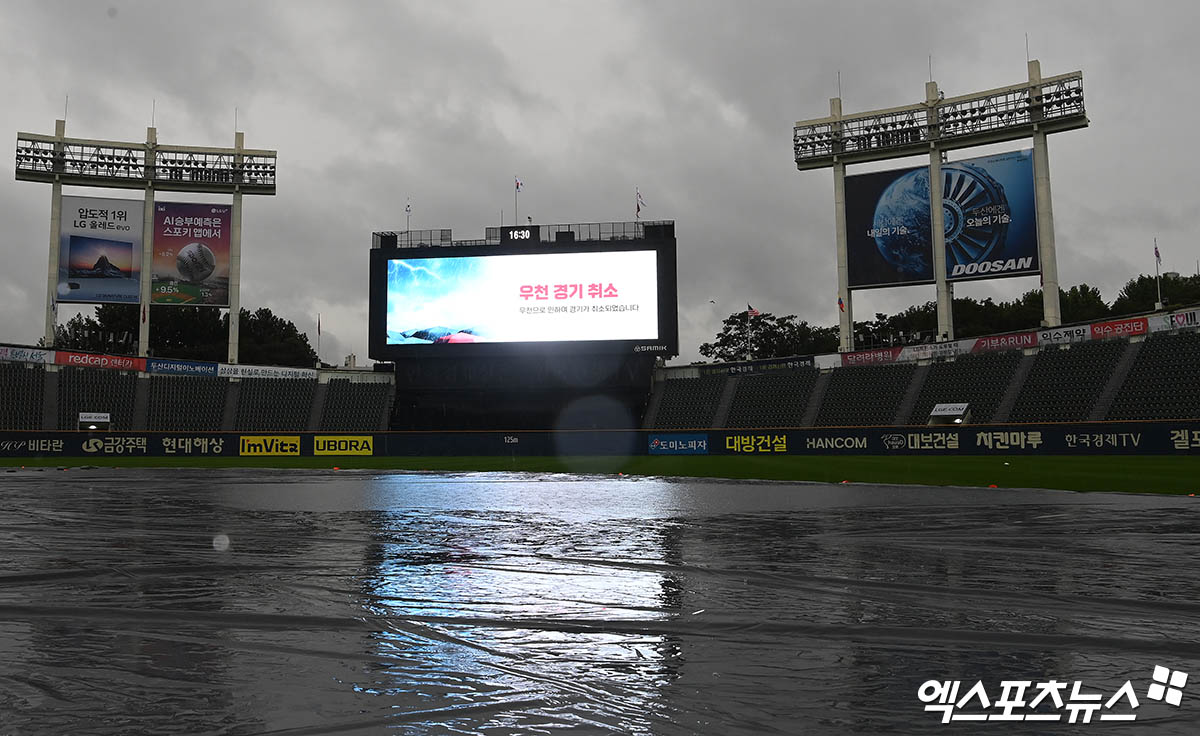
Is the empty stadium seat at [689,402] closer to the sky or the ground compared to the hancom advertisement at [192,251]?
closer to the ground

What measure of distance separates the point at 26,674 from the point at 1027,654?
4.83 m

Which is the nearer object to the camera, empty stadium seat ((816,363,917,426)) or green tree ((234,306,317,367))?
empty stadium seat ((816,363,917,426))

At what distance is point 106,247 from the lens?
53312 millimetres

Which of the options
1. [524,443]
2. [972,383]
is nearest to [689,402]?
Answer: [524,443]

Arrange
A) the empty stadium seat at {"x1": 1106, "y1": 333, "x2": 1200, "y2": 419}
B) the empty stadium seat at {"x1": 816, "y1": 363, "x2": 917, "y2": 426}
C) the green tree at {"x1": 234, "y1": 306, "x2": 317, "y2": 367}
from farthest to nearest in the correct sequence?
the green tree at {"x1": 234, "y1": 306, "x2": 317, "y2": 367} → the empty stadium seat at {"x1": 816, "y1": 363, "x2": 917, "y2": 426} → the empty stadium seat at {"x1": 1106, "y1": 333, "x2": 1200, "y2": 419}

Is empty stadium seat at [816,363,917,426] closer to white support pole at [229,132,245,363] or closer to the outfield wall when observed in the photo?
the outfield wall

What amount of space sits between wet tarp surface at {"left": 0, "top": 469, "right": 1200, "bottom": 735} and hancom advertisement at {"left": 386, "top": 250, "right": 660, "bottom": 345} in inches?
1650

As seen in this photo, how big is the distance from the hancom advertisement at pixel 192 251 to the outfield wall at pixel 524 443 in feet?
36.2

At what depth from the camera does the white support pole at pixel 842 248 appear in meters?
52.9

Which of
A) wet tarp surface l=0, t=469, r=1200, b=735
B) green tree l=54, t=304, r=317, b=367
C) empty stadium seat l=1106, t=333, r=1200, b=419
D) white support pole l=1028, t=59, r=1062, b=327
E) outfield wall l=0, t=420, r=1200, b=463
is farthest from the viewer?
green tree l=54, t=304, r=317, b=367

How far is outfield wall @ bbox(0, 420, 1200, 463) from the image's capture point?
3953cm

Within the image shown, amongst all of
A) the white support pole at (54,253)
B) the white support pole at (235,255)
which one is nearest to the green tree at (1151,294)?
the white support pole at (235,255)

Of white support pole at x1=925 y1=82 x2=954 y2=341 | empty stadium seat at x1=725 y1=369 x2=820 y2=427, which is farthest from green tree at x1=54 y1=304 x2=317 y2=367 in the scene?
white support pole at x1=925 y1=82 x2=954 y2=341

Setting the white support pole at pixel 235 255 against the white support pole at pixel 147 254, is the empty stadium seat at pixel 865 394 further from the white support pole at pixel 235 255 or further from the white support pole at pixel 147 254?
the white support pole at pixel 147 254
